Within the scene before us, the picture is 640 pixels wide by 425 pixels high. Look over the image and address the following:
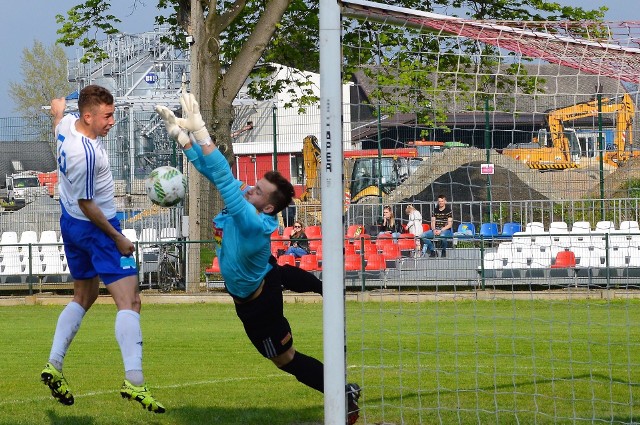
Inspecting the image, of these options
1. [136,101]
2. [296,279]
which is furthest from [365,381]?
[136,101]

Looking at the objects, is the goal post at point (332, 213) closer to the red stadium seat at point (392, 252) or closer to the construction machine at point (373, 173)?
the construction machine at point (373, 173)

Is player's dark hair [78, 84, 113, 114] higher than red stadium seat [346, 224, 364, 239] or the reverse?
higher

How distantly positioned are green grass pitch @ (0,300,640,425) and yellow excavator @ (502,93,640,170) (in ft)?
5.75

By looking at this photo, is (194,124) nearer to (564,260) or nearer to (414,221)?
(414,221)

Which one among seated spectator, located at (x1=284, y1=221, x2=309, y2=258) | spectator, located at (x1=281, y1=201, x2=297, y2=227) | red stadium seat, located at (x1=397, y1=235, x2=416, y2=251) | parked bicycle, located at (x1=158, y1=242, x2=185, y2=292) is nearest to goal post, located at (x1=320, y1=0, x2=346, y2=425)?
Result: red stadium seat, located at (x1=397, y1=235, x2=416, y2=251)

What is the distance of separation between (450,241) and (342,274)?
9653 millimetres

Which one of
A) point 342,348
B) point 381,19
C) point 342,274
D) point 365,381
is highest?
point 381,19

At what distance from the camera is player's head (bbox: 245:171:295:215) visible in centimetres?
666

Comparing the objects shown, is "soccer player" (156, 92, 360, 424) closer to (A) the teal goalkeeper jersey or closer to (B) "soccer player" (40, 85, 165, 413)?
(A) the teal goalkeeper jersey

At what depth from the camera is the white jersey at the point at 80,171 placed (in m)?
6.72

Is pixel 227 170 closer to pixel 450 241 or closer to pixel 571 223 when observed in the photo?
pixel 450 241

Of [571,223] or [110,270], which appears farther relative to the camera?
[571,223]

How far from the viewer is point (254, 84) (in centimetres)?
2906

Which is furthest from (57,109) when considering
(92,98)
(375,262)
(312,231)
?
(312,231)
